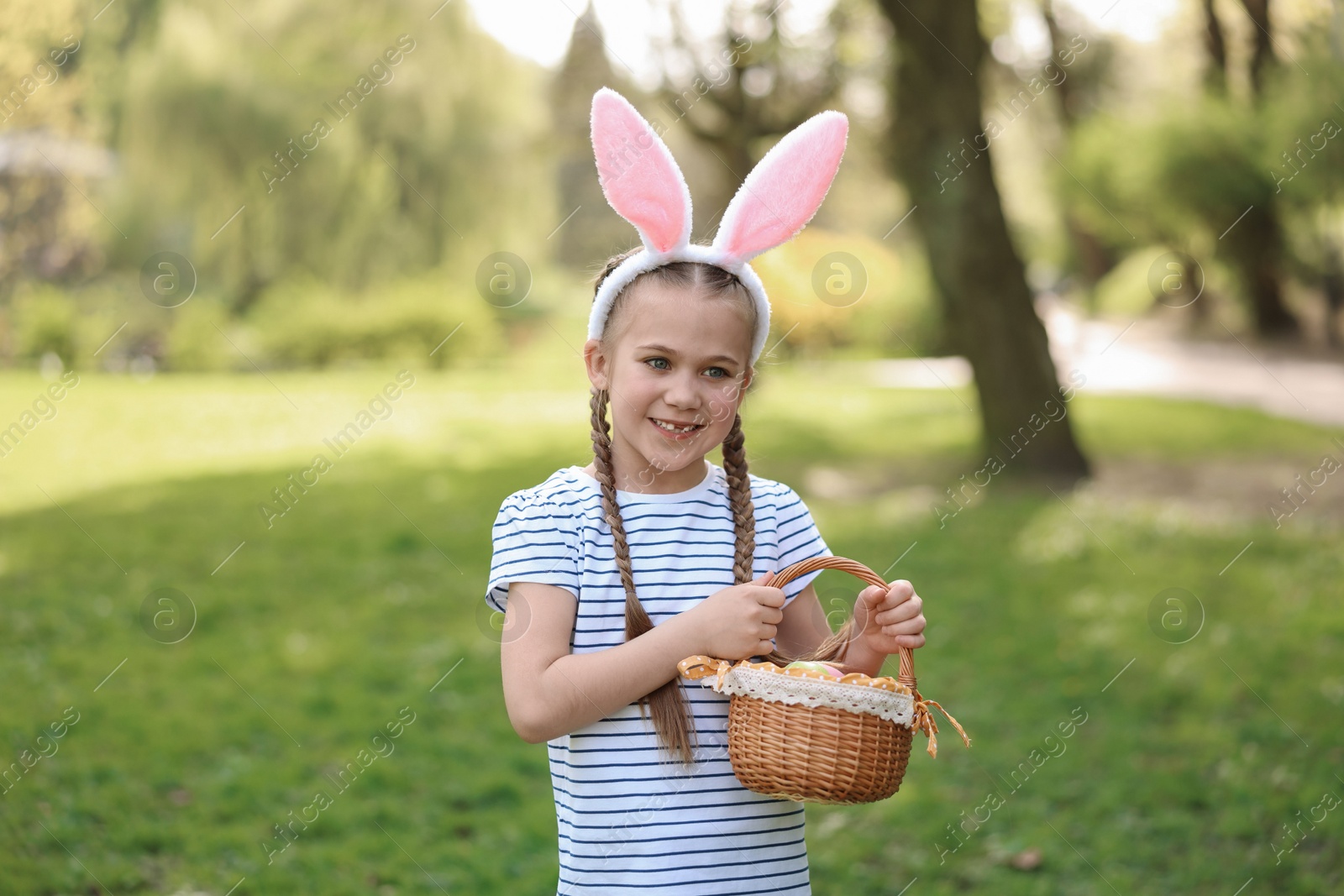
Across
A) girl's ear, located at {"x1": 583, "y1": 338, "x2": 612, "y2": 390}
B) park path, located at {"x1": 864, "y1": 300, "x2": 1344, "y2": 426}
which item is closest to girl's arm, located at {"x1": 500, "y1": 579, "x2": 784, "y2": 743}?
girl's ear, located at {"x1": 583, "y1": 338, "x2": 612, "y2": 390}

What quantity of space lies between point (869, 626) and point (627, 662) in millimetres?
372

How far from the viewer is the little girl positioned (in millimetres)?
1648

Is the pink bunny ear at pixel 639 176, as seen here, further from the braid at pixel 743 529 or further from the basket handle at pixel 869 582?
the basket handle at pixel 869 582

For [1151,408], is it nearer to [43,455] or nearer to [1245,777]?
[1245,777]

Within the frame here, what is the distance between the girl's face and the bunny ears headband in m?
0.07

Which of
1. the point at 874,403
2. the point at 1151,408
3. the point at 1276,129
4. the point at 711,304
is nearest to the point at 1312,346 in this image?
the point at 1276,129

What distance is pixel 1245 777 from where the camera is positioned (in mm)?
4070

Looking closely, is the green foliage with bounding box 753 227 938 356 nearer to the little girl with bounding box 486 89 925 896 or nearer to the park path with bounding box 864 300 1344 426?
the park path with bounding box 864 300 1344 426

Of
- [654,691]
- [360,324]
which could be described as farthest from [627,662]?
[360,324]

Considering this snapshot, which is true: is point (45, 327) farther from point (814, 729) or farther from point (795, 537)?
point (814, 729)

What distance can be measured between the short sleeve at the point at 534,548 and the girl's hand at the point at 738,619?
21 cm

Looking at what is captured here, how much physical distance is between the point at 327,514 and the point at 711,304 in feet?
23.0

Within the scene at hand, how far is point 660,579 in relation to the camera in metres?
1.78

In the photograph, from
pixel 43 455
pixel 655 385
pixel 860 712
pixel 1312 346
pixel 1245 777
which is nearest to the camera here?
pixel 860 712
